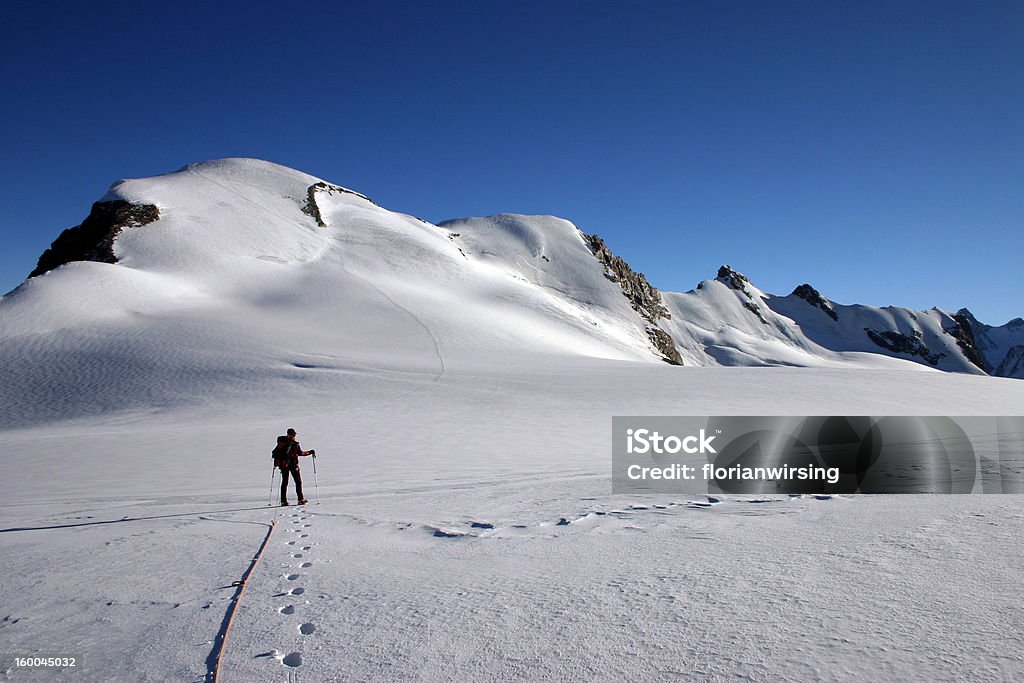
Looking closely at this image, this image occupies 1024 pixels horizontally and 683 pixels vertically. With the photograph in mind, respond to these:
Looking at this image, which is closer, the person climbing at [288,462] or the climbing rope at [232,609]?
the climbing rope at [232,609]

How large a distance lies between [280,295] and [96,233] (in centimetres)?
2080

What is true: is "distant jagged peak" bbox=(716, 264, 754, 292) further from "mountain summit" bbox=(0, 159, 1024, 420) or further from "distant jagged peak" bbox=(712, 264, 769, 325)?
"mountain summit" bbox=(0, 159, 1024, 420)

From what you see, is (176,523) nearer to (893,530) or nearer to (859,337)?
(893,530)

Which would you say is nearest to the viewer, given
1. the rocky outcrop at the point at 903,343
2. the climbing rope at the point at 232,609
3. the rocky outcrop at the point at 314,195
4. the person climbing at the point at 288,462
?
the climbing rope at the point at 232,609

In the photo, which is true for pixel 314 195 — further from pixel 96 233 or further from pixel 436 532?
pixel 436 532

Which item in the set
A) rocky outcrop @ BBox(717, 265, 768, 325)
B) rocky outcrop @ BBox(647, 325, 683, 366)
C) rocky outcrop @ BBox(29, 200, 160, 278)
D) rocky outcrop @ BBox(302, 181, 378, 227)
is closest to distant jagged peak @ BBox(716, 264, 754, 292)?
rocky outcrop @ BBox(717, 265, 768, 325)

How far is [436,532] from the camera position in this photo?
268 inches

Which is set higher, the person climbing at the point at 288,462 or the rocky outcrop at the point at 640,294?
the rocky outcrop at the point at 640,294

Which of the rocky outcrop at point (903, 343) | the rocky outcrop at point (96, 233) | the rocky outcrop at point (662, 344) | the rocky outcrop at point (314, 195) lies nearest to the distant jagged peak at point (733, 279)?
the rocky outcrop at point (903, 343)

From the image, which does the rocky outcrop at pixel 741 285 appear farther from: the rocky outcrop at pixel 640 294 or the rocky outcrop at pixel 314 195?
the rocky outcrop at pixel 314 195

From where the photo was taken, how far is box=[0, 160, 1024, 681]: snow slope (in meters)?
3.74

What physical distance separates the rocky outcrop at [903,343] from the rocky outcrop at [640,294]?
96786mm

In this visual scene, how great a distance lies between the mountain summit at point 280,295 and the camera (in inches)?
1064

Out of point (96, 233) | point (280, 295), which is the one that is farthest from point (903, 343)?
point (96, 233)
